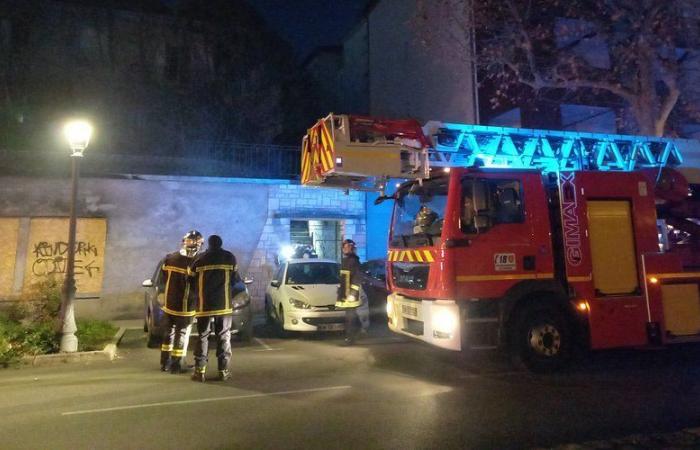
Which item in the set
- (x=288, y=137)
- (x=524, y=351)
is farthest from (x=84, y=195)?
(x=524, y=351)

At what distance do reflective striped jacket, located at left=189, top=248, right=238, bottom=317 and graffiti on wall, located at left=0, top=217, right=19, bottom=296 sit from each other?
7739mm

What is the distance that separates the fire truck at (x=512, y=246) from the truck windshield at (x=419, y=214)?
0.02 meters

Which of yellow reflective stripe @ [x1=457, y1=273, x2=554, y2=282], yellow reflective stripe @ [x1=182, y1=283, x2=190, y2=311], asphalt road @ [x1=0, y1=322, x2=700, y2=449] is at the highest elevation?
yellow reflective stripe @ [x1=457, y1=273, x2=554, y2=282]

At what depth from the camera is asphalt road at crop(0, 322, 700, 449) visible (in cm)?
438

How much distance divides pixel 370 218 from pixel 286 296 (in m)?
6.14

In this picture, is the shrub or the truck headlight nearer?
the truck headlight

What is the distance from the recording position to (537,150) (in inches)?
300

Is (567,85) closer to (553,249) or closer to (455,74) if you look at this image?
(455,74)

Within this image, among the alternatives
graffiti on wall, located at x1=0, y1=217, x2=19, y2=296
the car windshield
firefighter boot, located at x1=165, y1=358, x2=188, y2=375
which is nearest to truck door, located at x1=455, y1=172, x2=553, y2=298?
firefighter boot, located at x1=165, y1=358, x2=188, y2=375

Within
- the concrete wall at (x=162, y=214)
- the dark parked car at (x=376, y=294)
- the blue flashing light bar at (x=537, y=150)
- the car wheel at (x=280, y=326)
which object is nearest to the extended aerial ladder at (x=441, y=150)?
the blue flashing light bar at (x=537, y=150)

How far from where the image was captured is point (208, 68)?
19.4 meters

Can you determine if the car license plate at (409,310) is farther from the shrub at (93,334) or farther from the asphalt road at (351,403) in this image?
the shrub at (93,334)

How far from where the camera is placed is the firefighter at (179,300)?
21.5 ft

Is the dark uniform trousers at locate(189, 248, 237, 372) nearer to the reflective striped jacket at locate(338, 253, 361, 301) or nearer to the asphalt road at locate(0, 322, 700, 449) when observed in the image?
the asphalt road at locate(0, 322, 700, 449)
